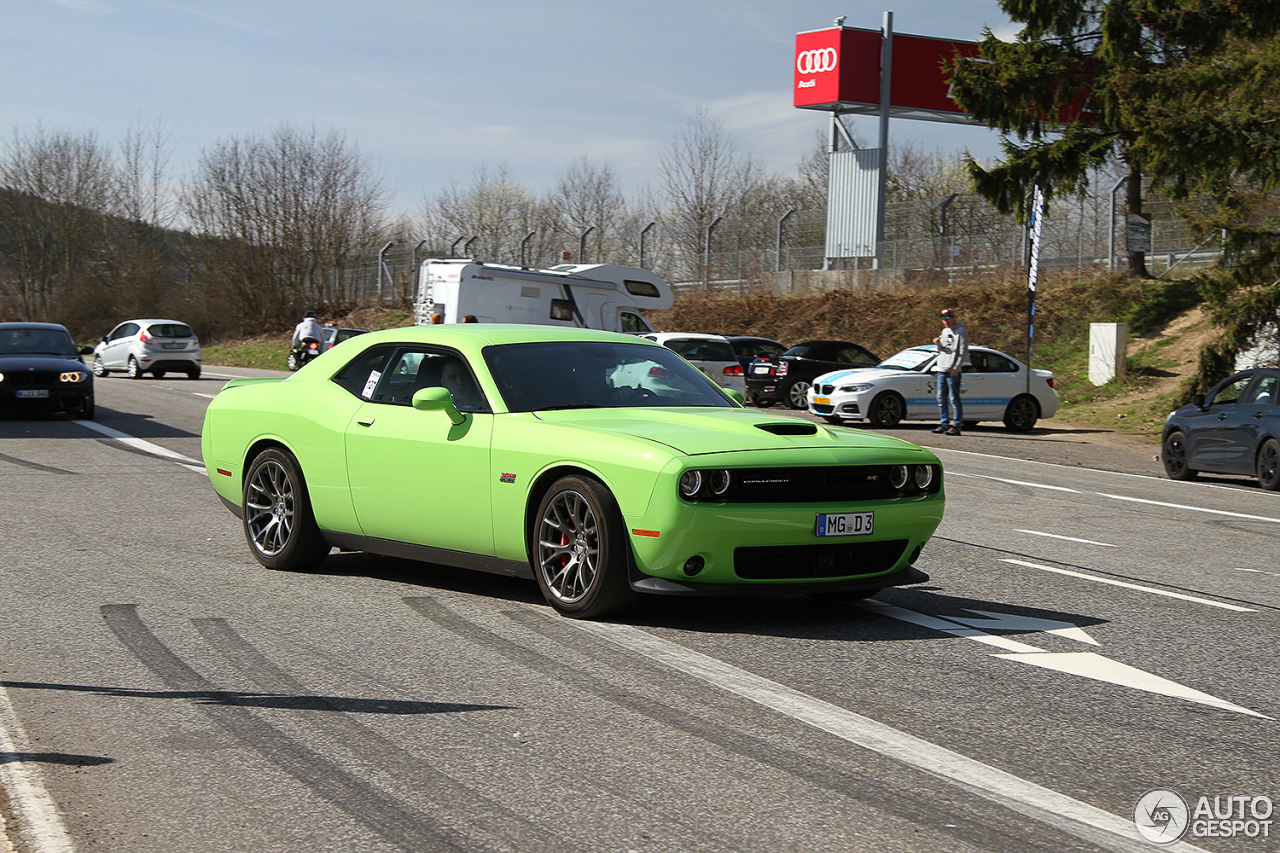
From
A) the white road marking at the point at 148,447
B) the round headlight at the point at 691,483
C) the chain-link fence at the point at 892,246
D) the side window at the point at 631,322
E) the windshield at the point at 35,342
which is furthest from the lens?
the chain-link fence at the point at 892,246

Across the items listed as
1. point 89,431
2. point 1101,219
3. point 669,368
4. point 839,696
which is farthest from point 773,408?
point 839,696

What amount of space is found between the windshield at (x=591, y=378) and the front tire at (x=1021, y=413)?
16634mm

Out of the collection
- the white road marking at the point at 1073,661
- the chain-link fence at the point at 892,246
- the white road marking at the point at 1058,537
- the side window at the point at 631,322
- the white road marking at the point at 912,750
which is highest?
the chain-link fence at the point at 892,246

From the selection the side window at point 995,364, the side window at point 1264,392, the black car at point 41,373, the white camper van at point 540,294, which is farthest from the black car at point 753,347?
the side window at point 1264,392

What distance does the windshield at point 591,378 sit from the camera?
681 centimetres

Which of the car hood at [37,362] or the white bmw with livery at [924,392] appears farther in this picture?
the white bmw with livery at [924,392]

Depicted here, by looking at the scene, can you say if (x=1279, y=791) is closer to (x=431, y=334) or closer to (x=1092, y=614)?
(x=1092, y=614)

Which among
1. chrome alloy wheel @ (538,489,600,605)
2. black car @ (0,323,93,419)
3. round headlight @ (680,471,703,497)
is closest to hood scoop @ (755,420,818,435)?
round headlight @ (680,471,703,497)

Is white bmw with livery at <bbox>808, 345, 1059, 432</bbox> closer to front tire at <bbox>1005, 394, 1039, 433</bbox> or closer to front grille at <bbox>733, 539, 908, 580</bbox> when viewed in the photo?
front tire at <bbox>1005, 394, 1039, 433</bbox>

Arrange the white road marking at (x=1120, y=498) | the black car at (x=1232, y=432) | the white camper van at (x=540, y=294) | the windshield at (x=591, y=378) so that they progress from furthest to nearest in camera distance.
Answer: the white camper van at (x=540, y=294) < the black car at (x=1232, y=432) < the white road marking at (x=1120, y=498) < the windshield at (x=591, y=378)

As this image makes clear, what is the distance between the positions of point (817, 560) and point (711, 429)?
31.9 inches

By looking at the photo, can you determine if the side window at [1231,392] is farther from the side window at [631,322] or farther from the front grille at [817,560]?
the side window at [631,322]

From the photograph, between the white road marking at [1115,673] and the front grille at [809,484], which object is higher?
the front grille at [809,484]

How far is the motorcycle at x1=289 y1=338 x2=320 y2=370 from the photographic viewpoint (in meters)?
25.4
